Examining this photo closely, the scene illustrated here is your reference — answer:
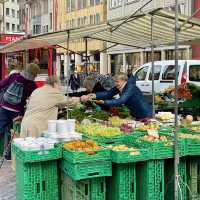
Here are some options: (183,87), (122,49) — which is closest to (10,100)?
(183,87)

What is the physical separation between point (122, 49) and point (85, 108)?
37.1 m

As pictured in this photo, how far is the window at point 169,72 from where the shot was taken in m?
19.3

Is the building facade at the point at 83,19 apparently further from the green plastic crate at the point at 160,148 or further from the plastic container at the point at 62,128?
the green plastic crate at the point at 160,148

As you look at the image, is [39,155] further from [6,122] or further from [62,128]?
[6,122]

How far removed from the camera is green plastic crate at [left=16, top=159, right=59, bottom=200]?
6.00m

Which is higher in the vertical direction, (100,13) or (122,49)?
(100,13)

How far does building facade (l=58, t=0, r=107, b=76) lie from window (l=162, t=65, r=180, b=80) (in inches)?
1075

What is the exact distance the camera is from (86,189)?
588 cm

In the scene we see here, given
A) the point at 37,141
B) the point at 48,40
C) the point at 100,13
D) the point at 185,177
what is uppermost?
the point at 100,13

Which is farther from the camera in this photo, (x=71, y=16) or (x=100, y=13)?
(x=71, y=16)

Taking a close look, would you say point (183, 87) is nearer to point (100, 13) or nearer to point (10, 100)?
point (10, 100)

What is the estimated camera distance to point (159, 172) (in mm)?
6082

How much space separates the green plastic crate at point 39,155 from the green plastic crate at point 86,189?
0.32m

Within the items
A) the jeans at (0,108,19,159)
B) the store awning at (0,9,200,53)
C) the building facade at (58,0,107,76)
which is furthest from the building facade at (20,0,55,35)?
the jeans at (0,108,19,159)
